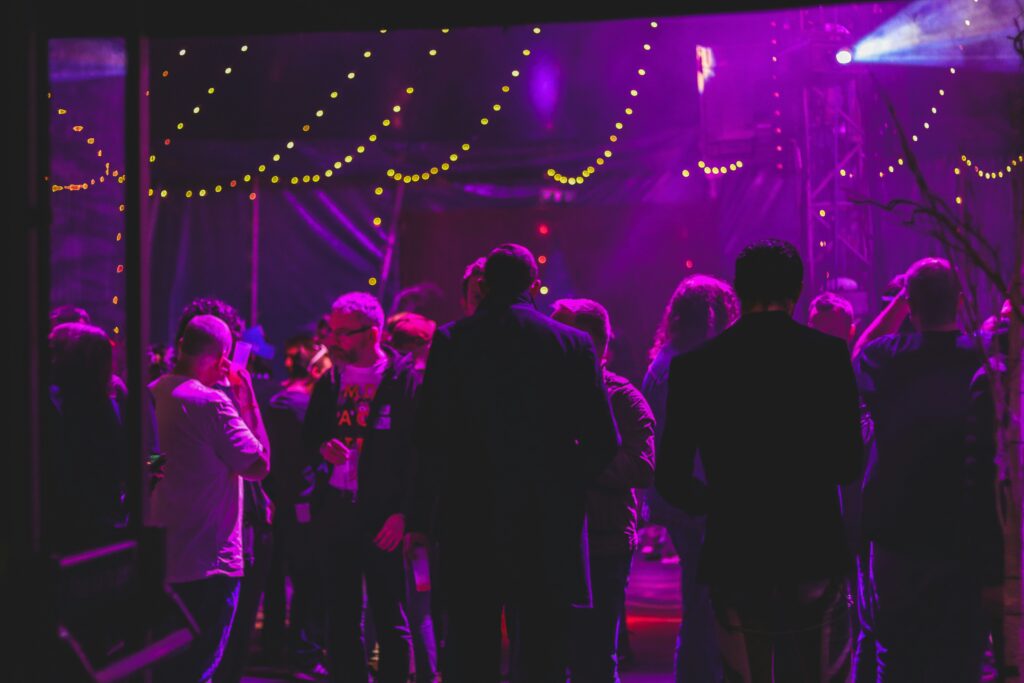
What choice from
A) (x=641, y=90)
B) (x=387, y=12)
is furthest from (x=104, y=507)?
(x=641, y=90)

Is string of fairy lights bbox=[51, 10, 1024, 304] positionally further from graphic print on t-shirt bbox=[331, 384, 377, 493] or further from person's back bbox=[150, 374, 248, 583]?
person's back bbox=[150, 374, 248, 583]

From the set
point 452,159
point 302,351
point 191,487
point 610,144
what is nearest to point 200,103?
point 452,159

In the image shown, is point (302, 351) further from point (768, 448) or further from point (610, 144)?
point (768, 448)

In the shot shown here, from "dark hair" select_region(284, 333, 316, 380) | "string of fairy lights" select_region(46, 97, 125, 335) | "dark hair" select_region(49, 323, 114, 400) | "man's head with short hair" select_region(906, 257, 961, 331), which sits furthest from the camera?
"dark hair" select_region(284, 333, 316, 380)

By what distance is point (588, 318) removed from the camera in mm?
4297

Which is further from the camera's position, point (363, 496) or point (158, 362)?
point (158, 362)

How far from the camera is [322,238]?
10.1 meters

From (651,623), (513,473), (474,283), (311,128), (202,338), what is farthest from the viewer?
(311,128)

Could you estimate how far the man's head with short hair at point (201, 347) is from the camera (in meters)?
4.37

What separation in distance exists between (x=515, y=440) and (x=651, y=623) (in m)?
3.83

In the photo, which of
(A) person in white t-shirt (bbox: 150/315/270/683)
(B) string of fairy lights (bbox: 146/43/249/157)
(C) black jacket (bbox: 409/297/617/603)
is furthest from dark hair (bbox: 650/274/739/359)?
(B) string of fairy lights (bbox: 146/43/249/157)

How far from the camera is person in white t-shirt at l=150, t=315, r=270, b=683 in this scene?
4211 mm

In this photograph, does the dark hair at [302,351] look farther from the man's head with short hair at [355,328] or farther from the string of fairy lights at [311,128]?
the string of fairy lights at [311,128]

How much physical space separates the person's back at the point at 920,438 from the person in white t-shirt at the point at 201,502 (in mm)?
2243
